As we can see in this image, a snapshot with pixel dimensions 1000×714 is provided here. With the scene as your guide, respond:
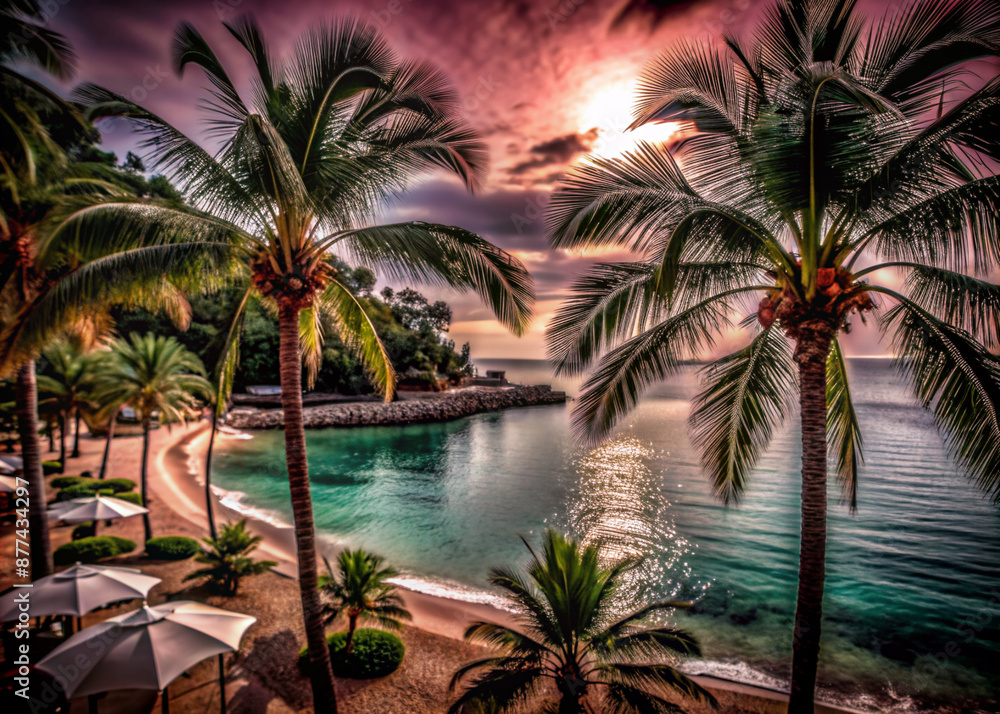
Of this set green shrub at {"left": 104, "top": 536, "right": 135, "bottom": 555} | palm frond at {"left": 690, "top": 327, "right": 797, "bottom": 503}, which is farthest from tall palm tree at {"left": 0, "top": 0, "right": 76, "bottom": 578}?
palm frond at {"left": 690, "top": 327, "right": 797, "bottom": 503}

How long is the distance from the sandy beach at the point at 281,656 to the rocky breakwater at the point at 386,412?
2269cm

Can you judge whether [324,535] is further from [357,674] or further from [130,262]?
[130,262]

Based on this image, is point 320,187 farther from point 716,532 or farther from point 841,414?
point 716,532

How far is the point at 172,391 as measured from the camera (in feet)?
52.5

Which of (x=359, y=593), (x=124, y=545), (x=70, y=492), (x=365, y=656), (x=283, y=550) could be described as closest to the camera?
(x=359, y=593)

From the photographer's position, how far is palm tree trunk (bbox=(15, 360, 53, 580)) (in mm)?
8562

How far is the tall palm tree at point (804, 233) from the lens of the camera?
4.60m

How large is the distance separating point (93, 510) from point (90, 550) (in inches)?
76.7

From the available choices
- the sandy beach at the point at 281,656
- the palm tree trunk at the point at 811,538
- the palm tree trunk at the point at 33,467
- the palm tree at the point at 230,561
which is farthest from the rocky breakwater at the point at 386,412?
the palm tree trunk at the point at 811,538

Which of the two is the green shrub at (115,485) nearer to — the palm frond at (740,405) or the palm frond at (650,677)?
the palm frond at (650,677)

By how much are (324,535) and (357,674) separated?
33.1ft

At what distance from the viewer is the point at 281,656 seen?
8.49 m

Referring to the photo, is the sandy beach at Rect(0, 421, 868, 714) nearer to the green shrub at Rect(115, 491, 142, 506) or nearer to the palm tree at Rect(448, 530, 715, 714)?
the green shrub at Rect(115, 491, 142, 506)

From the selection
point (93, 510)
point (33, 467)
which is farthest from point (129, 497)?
point (33, 467)
